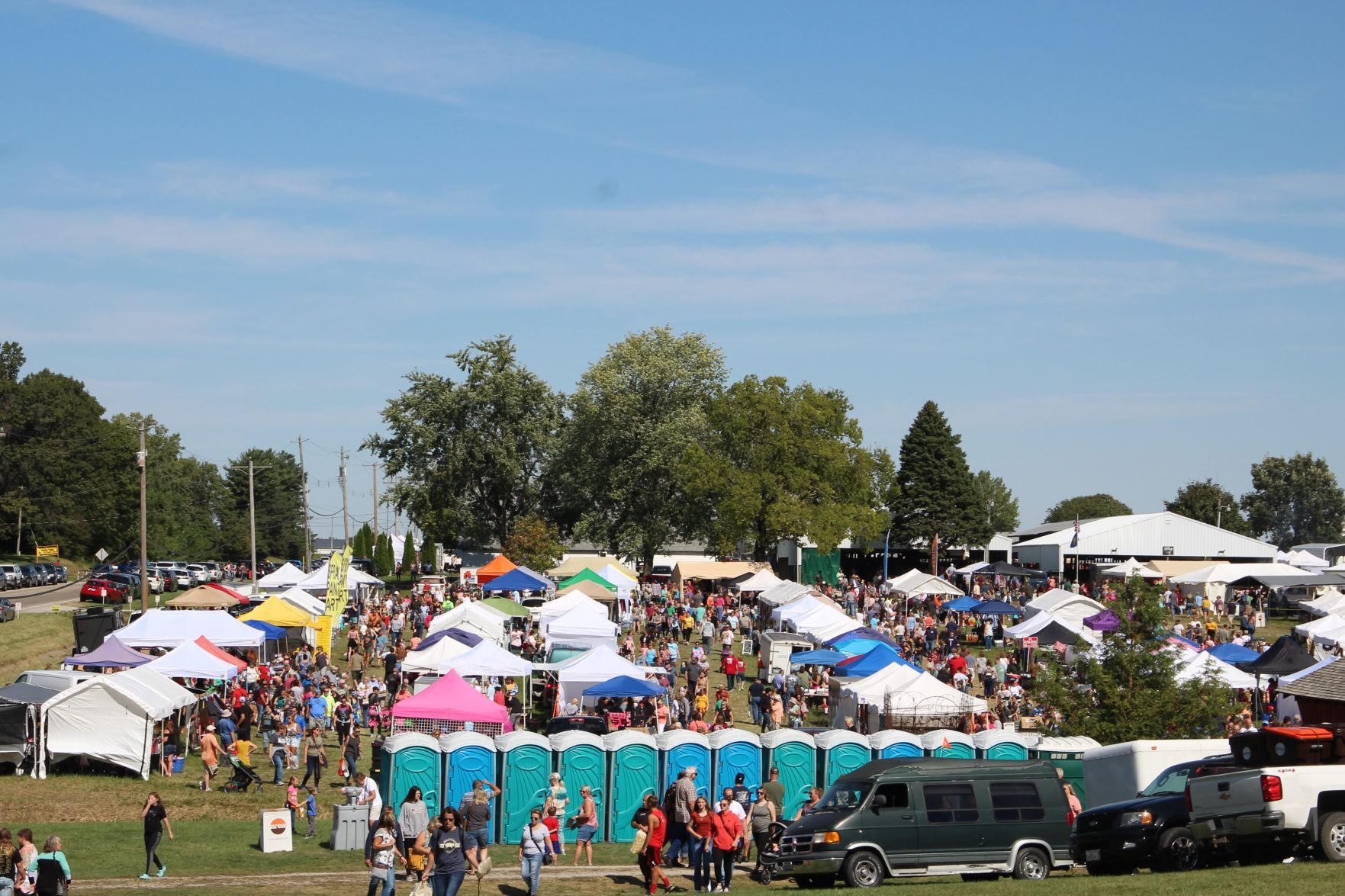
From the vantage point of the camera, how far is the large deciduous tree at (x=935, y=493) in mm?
84938

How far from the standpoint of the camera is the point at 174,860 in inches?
693

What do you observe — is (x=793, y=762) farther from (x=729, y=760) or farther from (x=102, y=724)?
(x=102, y=724)

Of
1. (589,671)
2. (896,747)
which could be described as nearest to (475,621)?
(589,671)

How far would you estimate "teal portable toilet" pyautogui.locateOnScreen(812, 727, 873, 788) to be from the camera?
816 inches

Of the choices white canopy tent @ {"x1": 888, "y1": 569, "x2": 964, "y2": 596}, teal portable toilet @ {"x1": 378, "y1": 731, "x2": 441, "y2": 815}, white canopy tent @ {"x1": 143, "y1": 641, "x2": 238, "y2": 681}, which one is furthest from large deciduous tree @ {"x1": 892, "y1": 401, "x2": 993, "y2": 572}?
teal portable toilet @ {"x1": 378, "y1": 731, "x2": 441, "y2": 815}

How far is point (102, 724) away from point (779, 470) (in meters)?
49.3

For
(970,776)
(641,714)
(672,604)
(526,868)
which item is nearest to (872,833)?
(970,776)

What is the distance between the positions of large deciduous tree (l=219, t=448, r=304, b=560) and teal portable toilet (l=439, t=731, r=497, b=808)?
9744 cm

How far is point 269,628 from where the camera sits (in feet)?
124

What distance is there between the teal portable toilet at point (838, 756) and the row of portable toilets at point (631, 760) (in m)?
0.01

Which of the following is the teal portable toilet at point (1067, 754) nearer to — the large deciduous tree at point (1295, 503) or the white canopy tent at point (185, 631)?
the white canopy tent at point (185, 631)

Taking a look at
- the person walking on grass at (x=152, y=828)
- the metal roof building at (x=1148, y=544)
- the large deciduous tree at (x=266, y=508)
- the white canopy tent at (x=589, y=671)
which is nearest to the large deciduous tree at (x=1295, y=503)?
the metal roof building at (x=1148, y=544)

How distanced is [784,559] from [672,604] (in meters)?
35.2

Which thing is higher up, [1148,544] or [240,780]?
[1148,544]
